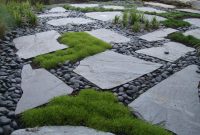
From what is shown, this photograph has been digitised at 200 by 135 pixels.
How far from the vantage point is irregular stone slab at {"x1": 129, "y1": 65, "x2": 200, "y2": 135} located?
8.62ft

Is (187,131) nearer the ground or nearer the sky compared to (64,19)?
nearer the ground

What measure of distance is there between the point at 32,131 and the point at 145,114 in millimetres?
1118

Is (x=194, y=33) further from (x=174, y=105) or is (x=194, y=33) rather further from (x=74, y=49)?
(x=174, y=105)

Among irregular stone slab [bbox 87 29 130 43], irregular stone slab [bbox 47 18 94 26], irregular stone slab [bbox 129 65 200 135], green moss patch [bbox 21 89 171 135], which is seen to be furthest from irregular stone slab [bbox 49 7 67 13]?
green moss patch [bbox 21 89 171 135]

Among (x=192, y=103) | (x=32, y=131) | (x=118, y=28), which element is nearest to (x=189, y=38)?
(x=118, y=28)

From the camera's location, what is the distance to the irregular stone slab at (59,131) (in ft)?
7.86

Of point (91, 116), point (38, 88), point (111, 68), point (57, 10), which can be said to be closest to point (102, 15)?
point (57, 10)

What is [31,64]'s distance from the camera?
3.82 meters

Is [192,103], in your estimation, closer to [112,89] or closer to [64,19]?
[112,89]

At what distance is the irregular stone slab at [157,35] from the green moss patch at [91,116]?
2.45 meters

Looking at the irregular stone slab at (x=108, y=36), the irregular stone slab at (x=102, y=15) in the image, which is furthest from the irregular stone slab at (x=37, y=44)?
the irregular stone slab at (x=102, y=15)

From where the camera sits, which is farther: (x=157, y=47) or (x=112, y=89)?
(x=157, y=47)

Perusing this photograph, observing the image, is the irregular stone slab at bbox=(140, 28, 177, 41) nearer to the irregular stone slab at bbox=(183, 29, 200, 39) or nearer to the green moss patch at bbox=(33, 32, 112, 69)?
the irregular stone slab at bbox=(183, 29, 200, 39)

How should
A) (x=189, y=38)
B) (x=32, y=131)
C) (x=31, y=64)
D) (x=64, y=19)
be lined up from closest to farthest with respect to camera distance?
1. (x=32, y=131)
2. (x=31, y=64)
3. (x=189, y=38)
4. (x=64, y=19)
